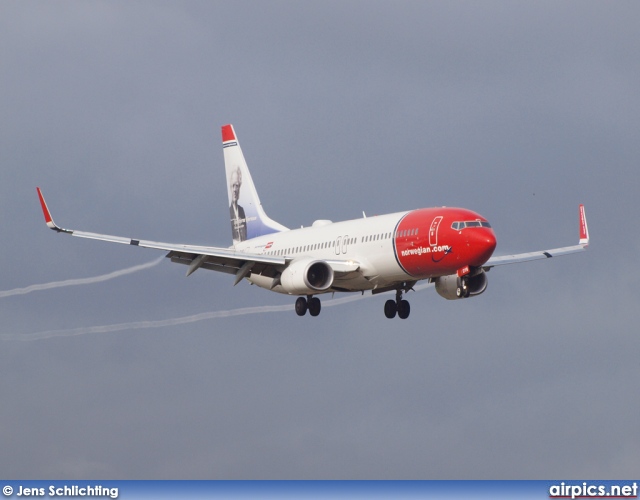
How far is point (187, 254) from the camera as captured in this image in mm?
80688

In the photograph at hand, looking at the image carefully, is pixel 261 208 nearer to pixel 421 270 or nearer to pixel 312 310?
pixel 312 310

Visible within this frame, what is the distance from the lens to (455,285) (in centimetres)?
7912

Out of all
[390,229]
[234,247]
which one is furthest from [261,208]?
[390,229]

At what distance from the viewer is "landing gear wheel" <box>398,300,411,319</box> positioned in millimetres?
82312

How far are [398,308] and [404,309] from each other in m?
0.32

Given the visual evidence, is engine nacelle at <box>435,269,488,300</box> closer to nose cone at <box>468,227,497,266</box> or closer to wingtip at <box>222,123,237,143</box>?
nose cone at <box>468,227,497,266</box>

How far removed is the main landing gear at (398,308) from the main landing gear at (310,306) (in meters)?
4.02

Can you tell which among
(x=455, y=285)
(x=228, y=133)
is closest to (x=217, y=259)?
(x=455, y=285)

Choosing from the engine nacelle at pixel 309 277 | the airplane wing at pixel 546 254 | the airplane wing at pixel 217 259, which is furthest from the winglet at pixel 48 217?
the airplane wing at pixel 546 254

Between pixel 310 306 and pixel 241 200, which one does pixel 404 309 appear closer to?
pixel 310 306

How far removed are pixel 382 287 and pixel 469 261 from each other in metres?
8.23

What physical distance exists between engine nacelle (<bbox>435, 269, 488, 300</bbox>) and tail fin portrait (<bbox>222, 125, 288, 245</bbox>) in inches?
495

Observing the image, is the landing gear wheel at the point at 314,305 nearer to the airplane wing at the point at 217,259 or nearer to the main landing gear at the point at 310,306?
the main landing gear at the point at 310,306

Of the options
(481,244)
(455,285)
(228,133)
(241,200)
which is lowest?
(481,244)
